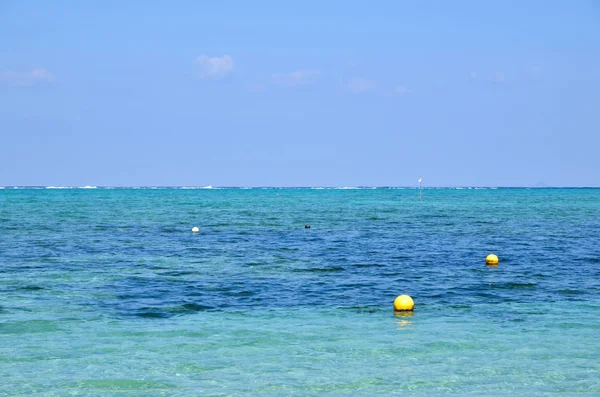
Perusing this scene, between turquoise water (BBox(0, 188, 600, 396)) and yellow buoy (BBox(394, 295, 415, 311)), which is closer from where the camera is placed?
turquoise water (BBox(0, 188, 600, 396))

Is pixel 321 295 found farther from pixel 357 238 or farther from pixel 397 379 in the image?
pixel 357 238

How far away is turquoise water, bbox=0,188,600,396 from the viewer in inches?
634

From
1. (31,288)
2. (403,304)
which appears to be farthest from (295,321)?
(31,288)

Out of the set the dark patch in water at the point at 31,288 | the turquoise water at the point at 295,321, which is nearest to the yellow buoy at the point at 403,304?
the turquoise water at the point at 295,321

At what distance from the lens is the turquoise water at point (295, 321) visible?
16.1 m

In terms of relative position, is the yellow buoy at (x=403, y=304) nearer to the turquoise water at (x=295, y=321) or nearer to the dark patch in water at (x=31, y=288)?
the turquoise water at (x=295, y=321)

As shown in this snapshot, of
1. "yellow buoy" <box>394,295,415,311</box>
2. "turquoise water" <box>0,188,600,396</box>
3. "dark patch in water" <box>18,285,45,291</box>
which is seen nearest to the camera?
"turquoise water" <box>0,188,600,396</box>

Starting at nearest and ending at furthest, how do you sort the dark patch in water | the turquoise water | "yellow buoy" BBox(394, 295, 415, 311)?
the turquoise water, "yellow buoy" BBox(394, 295, 415, 311), the dark patch in water

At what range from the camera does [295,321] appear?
2197 centimetres

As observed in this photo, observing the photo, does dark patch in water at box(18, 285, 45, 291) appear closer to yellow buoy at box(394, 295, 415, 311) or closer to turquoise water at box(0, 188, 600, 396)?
turquoise water at box(0, 188, 600, 396)

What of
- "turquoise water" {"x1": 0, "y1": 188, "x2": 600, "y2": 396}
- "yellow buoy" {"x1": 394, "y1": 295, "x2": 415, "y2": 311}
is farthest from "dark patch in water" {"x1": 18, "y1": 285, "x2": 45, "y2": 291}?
"yellow buoy" {"x1": 394, "y1": 295, "x2": 415, "y2": 311}

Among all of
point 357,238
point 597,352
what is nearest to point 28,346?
point 597,352

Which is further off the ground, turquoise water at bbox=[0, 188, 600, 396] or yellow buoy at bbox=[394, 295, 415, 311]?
yellow buoy at bbox=[394, 295, 415, 311]

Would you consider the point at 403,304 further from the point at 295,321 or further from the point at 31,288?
the point at 31,288
